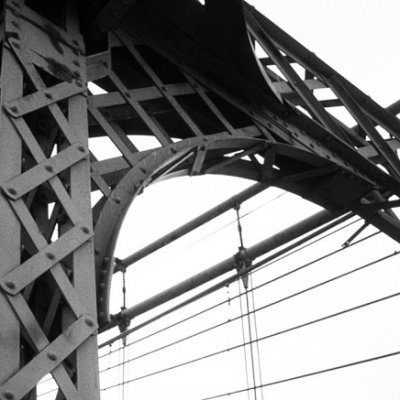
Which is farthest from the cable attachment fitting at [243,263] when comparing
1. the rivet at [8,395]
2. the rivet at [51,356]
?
the rivet at [8,395]

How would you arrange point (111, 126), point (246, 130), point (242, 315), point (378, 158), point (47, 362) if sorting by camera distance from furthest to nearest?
1. point (242, 315)
2. point (378, 158)
3. point (246, 130)
4. point (111, 126)
5. point (47, 362)

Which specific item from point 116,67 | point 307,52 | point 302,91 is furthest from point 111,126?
point 307,52

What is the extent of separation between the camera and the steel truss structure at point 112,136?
95.3 inches

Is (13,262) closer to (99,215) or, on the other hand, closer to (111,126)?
(99,215)

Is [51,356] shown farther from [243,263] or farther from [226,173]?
[243,263]

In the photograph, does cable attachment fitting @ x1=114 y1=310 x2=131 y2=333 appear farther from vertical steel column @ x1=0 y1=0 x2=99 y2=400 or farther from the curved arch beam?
vertical steel column @ x1=0 y1=0 x2=99 y2=400

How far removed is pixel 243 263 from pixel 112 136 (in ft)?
18.4

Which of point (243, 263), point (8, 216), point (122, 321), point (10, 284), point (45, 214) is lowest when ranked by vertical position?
point (10, 284)

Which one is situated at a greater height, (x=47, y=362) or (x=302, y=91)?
(x=302, y=91)

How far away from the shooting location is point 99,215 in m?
2.98

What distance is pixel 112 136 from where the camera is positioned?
10.9 ft

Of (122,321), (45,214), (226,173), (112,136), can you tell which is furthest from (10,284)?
(122,321)

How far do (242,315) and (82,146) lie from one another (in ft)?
21.9

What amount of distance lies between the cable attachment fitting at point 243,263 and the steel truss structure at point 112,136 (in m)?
2.70
